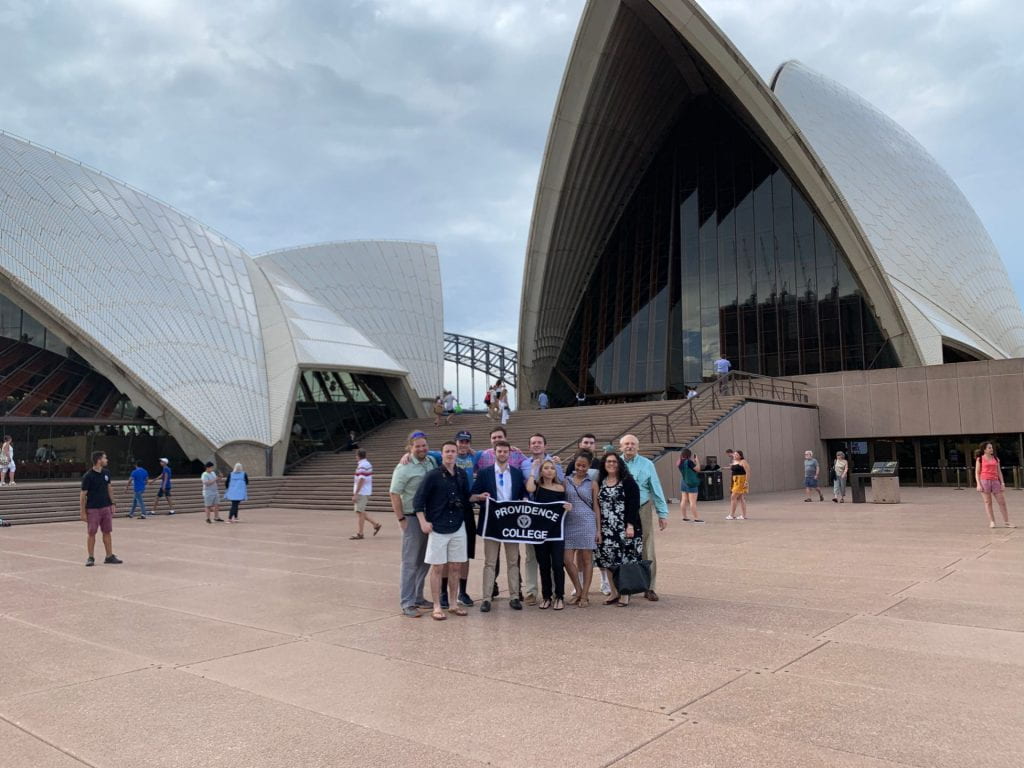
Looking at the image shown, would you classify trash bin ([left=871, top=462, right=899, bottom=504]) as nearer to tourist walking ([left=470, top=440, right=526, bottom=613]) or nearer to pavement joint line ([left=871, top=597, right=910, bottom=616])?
pavement joint line ([left=871, top=597, right=910, bottom=616])

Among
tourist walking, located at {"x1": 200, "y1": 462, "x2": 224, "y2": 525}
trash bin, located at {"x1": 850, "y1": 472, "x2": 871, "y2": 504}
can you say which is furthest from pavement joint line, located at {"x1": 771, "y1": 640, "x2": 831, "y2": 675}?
tourist walking, located at {"x1": 200, "y1": 462, "x2": 224, "y2": 525}

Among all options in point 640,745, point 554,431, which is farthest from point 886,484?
point 640,745

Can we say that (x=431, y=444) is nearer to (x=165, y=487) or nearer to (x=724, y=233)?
(x=165, y=487)

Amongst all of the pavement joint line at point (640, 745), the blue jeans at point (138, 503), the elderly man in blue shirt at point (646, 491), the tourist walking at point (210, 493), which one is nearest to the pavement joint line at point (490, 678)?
the pavement joint line at point (640, 745)

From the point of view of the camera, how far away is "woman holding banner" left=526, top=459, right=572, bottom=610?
261 inches

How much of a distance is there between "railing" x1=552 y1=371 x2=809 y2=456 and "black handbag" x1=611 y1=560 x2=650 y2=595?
12281 mm

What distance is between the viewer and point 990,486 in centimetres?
1183

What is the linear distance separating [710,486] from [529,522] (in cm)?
1383

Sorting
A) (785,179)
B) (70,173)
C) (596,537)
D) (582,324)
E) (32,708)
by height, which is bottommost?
(32,708)

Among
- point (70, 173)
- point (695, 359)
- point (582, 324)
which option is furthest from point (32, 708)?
point (582, 324)

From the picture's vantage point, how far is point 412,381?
34.7 meters

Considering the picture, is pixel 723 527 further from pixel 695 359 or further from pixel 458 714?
pixel 695 359

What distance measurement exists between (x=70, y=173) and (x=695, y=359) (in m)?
26.1

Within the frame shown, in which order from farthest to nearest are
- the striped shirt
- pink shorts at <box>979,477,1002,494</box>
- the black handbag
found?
the striped shirt → pink shorts at <box>979,477,1002,494</box> → the black handbag
